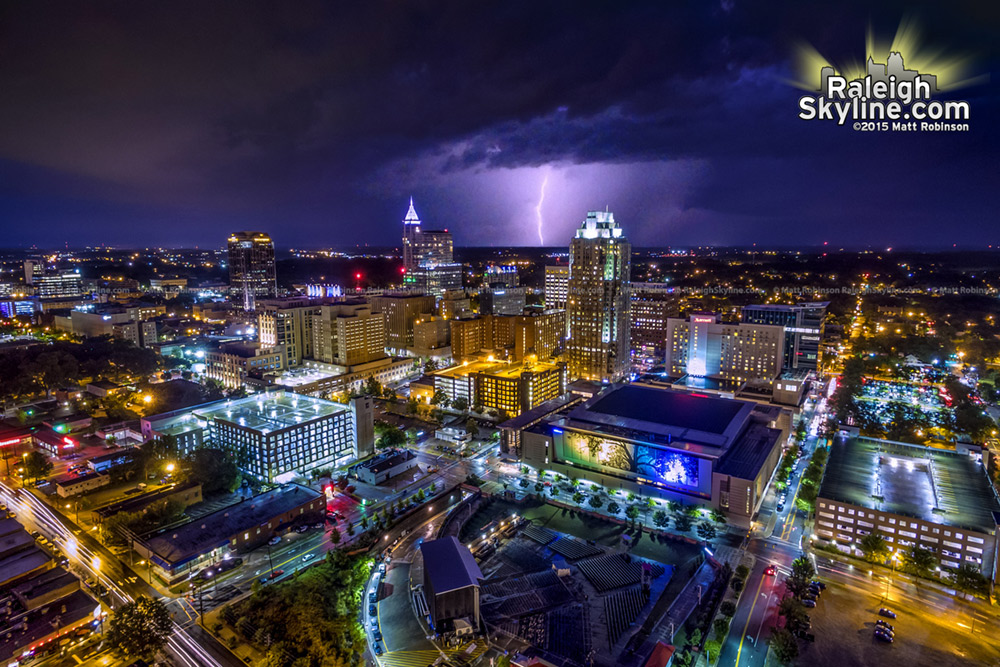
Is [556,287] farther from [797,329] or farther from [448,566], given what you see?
[448,566]

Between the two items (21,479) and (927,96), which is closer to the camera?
(927,96)

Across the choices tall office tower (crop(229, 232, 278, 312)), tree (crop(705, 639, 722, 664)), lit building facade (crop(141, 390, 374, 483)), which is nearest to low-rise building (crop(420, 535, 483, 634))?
tree (crop(705, 639, 722, 664))

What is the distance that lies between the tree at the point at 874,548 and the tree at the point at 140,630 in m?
39.8

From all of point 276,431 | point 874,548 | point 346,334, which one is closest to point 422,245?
point 346,334

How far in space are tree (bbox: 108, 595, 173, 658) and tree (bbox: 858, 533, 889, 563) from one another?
39.8 meters

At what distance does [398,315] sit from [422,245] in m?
38.1

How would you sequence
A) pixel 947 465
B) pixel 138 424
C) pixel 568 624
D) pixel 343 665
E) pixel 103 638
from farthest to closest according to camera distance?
pixel 138 424 < pixel 947 465 < pixel 568 624 < pixel 103 638 < pixel 343 665

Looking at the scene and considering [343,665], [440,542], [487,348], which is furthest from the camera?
[487,348]

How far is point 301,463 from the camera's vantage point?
4512 cm

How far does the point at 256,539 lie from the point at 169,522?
687cm

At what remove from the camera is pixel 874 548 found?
106 feet

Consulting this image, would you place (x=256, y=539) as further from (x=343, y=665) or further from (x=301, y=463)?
(x=343, y=665)

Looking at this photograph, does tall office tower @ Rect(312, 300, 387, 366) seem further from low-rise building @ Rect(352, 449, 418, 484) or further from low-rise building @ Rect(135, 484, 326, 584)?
low-rise building @ Rect(135, 484, 326, 584)

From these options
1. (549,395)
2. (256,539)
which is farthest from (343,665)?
(549,395)
